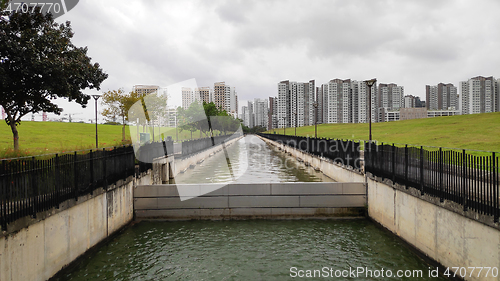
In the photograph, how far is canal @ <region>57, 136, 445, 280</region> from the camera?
8.12 metres

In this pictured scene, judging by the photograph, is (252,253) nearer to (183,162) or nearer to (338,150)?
(338,150)

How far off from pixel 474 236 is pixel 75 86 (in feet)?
55.1

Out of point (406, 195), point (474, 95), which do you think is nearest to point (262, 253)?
point (406, 195)

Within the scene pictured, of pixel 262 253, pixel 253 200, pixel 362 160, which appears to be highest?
pixel 362 160

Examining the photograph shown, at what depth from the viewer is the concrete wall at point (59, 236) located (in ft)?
19.9

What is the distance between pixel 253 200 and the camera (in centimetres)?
1299

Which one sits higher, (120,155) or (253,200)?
(120,155)

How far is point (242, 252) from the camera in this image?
9461 millimetres

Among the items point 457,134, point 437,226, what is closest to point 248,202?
point 437,226

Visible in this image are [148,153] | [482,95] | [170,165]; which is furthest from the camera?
[482,95]

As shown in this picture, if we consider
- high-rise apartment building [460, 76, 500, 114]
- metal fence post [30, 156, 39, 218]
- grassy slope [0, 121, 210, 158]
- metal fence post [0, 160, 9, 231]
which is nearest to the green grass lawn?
metal fence post [30, 156, 39, 218]

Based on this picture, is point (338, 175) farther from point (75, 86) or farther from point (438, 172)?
point (75, 86)

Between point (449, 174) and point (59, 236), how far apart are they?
9.80 metres

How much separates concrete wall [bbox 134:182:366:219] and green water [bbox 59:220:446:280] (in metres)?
0.58
